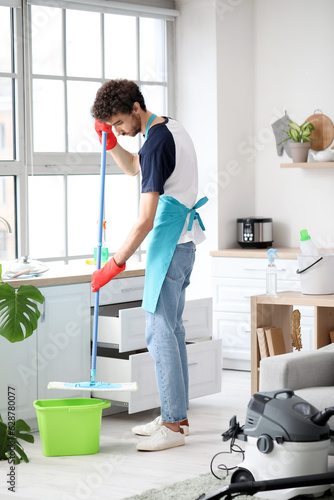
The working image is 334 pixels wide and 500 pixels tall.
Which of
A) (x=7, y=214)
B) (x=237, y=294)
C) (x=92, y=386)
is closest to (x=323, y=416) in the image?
(x=92, y=386)

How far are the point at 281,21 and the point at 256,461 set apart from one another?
3.32 meters

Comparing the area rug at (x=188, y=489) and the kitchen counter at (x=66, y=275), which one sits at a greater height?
the kitchen counter at (x=66, y=275)

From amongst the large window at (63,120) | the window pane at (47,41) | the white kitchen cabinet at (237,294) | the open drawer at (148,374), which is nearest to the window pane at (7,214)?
the large window at (63,120)

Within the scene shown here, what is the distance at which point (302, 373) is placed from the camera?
306 cm

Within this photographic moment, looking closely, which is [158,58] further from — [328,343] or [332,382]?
[332,382]

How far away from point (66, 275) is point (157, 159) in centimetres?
79

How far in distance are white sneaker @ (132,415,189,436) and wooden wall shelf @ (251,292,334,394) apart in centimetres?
33

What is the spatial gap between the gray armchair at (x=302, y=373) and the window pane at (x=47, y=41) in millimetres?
2255

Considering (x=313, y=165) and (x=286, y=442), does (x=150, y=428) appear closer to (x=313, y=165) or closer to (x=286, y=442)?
(x=286, y=442)

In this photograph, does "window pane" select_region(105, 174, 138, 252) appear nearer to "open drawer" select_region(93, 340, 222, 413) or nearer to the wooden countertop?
"open drawer" select_region(93, 340, 222, 413)

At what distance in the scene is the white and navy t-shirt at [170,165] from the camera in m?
3.29

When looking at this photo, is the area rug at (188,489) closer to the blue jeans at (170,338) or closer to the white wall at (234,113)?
the blue jeans at (170,338)

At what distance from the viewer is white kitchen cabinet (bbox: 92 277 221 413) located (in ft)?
12.3

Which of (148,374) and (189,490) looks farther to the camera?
(148,374)
